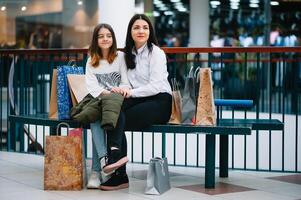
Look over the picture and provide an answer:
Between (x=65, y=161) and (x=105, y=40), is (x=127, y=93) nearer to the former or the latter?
(x=105, y=40)

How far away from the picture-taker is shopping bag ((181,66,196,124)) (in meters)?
6.61

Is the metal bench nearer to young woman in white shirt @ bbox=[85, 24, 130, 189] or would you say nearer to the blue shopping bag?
the blue shopping bag

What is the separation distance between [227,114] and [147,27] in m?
6.56

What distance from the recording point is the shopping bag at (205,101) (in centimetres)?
653

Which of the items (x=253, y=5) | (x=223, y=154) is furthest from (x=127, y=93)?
(x=253, y=5)

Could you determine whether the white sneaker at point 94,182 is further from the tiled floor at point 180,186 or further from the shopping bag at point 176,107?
the shopping bag at point 176,107

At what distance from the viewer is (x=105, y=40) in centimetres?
701

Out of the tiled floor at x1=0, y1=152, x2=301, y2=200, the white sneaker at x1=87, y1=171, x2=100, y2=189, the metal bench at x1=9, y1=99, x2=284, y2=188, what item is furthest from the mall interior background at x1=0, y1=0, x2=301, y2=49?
the white sneaker at x1=87, y1=171, x2=100, y2=189

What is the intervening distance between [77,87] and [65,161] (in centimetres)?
89

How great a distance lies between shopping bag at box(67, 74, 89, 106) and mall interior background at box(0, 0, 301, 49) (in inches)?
652

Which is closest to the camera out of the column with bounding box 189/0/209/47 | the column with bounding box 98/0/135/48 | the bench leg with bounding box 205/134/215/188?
the bench leg with bounding box 205/134/215/188

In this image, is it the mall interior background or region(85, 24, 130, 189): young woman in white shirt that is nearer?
region(85, 24, 130, 189): young woman in white shirt

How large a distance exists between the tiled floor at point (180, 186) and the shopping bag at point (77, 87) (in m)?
0.95

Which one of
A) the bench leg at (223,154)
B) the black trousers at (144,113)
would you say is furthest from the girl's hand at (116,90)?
the bench leg at (223,154)
